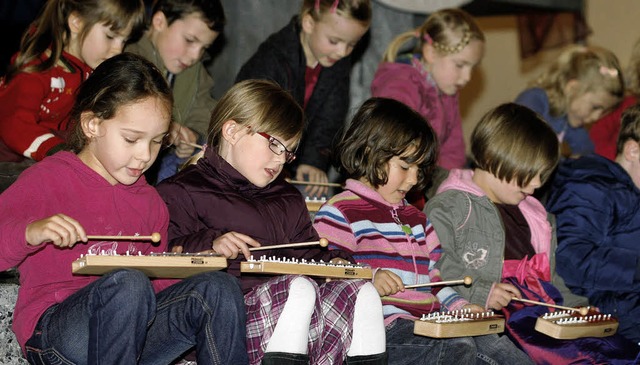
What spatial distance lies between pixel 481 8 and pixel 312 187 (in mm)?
2206

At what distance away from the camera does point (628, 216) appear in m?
3.95

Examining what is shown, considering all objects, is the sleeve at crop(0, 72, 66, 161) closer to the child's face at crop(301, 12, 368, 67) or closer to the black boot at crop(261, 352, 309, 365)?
the black boot at crop(261, 352, 309, 365)

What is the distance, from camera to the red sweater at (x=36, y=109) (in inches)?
124

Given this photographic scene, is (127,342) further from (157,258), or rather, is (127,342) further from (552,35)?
(552,35)

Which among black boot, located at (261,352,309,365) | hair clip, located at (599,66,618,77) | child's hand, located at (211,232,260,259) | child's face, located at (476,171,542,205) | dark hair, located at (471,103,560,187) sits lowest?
child's face, located at (476,171,542,205)

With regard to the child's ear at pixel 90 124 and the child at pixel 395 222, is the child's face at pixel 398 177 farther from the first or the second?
the child's ear at pixel 90 124

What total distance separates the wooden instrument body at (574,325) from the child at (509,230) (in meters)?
0.06

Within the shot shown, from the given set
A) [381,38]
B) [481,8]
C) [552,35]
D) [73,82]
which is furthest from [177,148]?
[552,35]

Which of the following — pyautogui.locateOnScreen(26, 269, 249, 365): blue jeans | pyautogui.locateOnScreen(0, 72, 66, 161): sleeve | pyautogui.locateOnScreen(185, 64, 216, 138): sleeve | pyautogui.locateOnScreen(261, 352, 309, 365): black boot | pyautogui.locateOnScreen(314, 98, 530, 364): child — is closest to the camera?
pyautogui.locateOnScreen(26, 269, 249, 365): blue jeans

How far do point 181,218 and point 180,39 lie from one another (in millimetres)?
1194

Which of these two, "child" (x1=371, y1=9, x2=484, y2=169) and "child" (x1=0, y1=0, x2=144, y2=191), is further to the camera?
"child" (x1=371, y1=9, x2=484, y2=169)

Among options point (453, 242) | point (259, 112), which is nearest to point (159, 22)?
point (259, 112)

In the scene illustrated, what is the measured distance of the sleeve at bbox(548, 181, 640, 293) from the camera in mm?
3742

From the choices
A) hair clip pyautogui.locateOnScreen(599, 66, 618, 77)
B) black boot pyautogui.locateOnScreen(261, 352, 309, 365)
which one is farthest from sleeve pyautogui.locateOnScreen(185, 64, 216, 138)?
hair clip pyautogui.locateOnScreen(599, 66, 618, 77)
